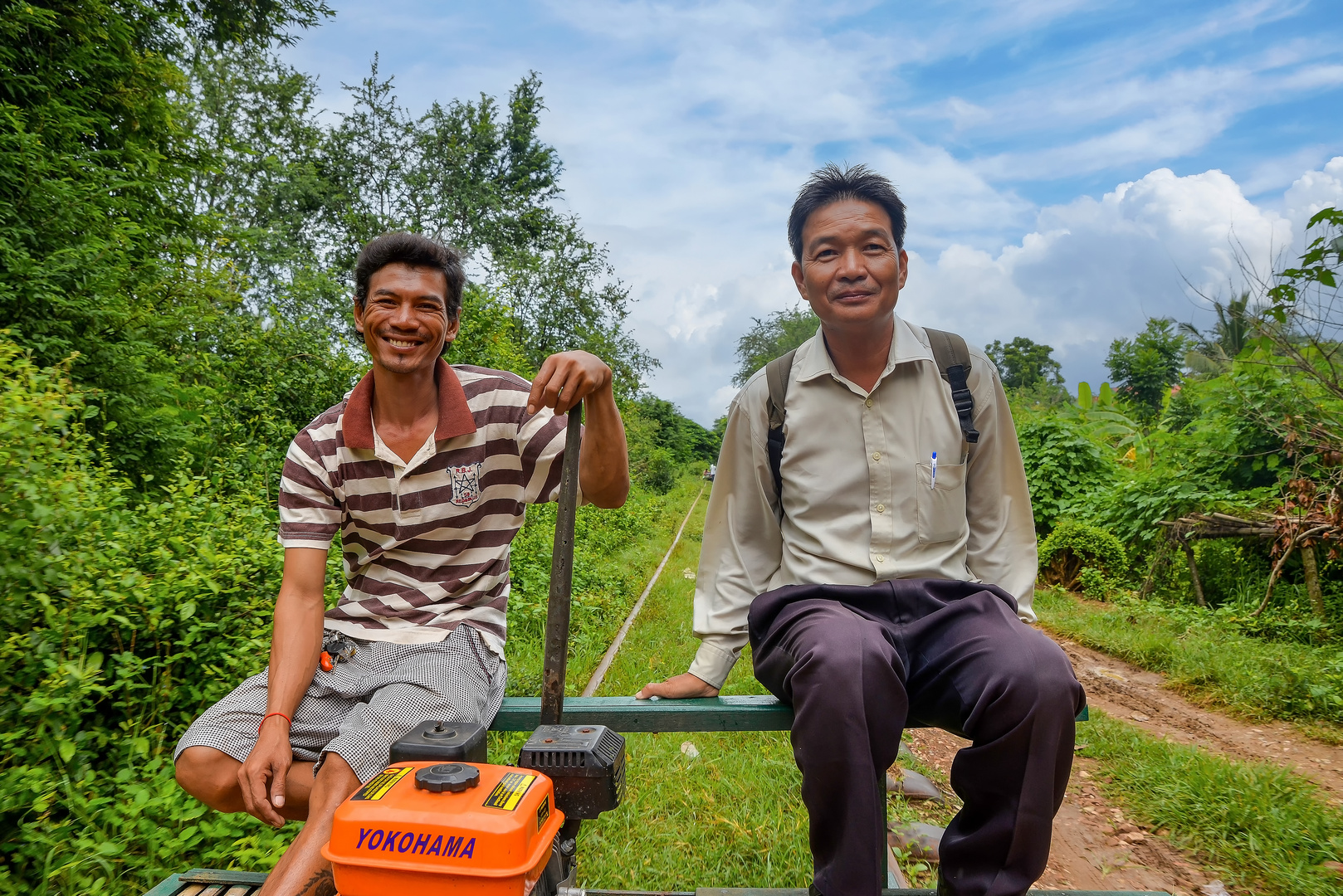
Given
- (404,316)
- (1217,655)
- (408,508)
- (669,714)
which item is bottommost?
(1217,655)

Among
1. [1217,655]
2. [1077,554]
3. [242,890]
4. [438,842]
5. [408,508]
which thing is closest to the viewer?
[438,842]

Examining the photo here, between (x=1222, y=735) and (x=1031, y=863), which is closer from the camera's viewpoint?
(x=1031, y=863)

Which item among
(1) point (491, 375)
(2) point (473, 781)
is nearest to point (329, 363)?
(1) point (491, 375)

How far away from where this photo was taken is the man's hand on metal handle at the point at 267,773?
1975 millimetres

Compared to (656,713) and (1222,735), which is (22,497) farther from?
(1222,735)

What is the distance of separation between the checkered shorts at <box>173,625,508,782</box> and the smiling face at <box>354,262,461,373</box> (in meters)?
0.77

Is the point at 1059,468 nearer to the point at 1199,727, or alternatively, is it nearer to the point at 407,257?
the point at 1199,727

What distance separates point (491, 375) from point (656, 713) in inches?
42.7

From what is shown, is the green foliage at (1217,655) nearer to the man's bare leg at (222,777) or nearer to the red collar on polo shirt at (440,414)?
the red collar on polo shirt at (440,414)

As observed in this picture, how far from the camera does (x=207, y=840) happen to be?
9.27ft

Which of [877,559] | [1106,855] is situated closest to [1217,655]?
[1106,855]

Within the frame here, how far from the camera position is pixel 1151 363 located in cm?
3172

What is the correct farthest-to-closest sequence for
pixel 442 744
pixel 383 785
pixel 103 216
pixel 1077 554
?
pixel 1077 554 < pixel 103 216 < pixel 442 744 < pixel 383 785

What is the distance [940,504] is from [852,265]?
2.37 ft
